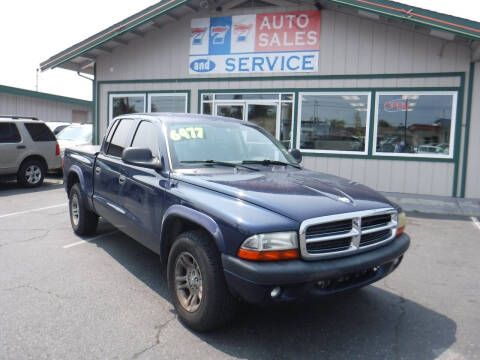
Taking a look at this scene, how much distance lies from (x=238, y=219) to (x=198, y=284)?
0.77 metres

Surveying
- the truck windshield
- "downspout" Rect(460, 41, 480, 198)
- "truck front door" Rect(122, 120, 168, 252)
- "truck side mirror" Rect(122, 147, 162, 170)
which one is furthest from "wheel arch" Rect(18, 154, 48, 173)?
"downspout" Rect(460, 41, 480, 198)

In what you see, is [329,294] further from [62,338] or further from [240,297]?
[62,338]

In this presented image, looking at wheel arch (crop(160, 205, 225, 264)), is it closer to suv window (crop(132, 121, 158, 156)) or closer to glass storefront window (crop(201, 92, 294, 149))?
suv window (crop(132, 121, 158, 156))

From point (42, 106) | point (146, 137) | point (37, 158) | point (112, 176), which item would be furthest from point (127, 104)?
point (42, 106)

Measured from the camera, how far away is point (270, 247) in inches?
112

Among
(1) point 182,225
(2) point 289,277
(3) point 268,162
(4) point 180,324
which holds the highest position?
(3) point 268,162

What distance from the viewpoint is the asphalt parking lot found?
3.07 meters

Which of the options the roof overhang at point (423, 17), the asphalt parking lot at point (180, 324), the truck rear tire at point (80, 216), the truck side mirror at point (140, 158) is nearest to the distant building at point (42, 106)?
the truck rear tire at point (80, 216)

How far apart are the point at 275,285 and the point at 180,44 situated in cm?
1139

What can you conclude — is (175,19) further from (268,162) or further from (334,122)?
(268,162)

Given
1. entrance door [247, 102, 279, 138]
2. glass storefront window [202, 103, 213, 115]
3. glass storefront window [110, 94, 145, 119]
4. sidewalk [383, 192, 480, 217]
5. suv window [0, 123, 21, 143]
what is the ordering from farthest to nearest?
glass storefront window [110, 94, 145, 119] < glass storefront window [202, 103, 213, 115] < entrance door [247, 102, 279, 138] < suv window [0, 123, 21, 143] < sidewalk [383, 192, 480, 217]

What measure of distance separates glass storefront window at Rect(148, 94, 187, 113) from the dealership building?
3 cm

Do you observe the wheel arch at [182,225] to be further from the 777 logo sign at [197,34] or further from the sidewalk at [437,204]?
the 777 logo sign at [197,34]

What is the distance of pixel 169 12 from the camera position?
12.1m
